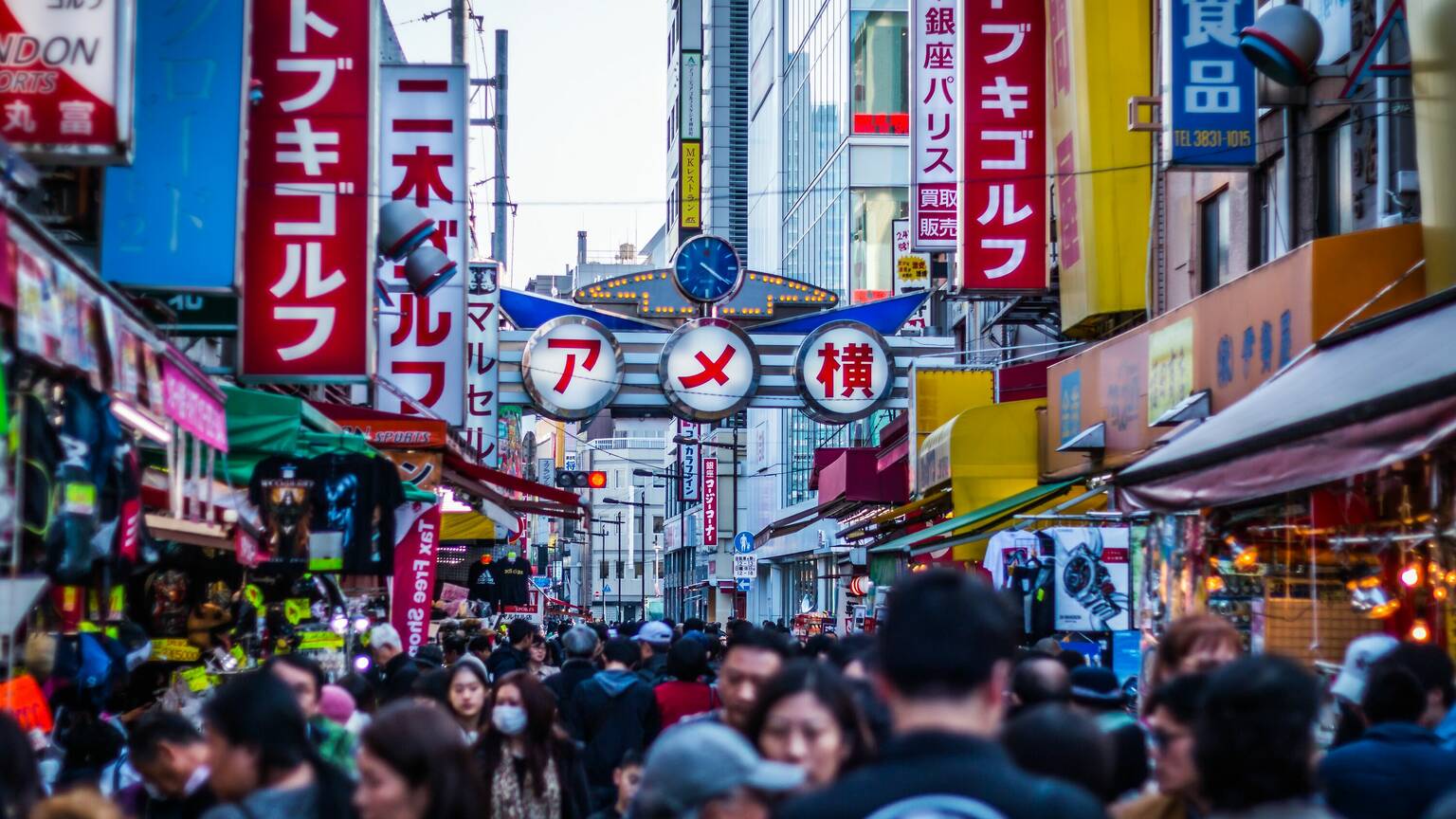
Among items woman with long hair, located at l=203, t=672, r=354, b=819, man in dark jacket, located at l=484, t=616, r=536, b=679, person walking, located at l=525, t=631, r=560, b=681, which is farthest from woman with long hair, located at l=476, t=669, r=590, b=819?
person walking, located at l=525, t=631, r=560, b=681

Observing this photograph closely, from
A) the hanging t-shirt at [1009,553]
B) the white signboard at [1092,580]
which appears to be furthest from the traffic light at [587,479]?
the white signboard at [1092,580]

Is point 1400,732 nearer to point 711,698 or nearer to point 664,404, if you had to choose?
point 711,698

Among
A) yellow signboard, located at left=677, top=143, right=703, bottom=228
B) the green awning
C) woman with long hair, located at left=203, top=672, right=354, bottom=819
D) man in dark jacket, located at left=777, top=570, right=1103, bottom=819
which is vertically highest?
yellow signboard, located at left=677, top=143, right=703, bottom=228

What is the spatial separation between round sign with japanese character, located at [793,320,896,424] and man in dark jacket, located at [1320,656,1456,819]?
21235 mm

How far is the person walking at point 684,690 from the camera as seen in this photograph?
10500 mm

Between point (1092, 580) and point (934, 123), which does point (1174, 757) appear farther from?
point (934, 123)

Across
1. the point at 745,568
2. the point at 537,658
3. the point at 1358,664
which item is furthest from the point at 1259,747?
the point at 745,568

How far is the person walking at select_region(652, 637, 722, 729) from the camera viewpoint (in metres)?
10.5

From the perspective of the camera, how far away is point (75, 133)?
8766 millimetres

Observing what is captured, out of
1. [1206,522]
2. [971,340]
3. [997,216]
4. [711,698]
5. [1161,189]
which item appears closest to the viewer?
[711,698]

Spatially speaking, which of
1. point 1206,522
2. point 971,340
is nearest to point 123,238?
point 1206,522

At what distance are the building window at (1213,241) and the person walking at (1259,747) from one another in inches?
583

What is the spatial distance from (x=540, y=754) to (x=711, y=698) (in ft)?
7.77

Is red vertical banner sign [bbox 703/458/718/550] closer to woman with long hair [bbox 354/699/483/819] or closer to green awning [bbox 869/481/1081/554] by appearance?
green awning [bbox 869/481/1081/554]
